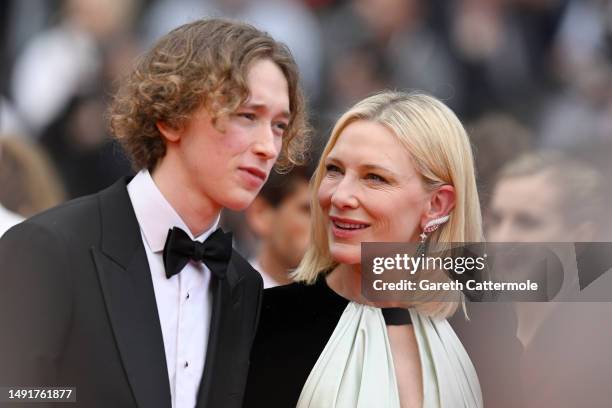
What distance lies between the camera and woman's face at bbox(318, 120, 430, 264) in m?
2.93

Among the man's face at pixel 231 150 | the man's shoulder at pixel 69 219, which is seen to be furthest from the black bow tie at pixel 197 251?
the man's shoulder at pixel 69 219

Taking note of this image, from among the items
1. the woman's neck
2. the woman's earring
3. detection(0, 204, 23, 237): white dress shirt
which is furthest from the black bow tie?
detection(0, 204, 23, 237): white dress shirt

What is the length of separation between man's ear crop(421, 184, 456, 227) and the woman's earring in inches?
0.4

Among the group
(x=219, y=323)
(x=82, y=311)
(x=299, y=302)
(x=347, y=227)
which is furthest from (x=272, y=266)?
(x=82, y=311)

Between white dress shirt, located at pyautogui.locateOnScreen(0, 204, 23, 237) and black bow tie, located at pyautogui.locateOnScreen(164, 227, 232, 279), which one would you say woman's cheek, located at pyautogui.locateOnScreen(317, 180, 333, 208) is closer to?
black bow tie, located at pyautogui.locateOnScreen(164, 227, 232, 279)

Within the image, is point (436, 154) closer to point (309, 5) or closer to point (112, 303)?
point (112, 303)

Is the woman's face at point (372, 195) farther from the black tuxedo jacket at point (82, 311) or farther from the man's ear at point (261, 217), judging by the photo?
the man's ear at point (261, 217)

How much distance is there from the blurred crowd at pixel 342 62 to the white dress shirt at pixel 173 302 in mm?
→ 2191

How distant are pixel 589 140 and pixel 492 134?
23.9 inches

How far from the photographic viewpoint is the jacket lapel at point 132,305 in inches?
93.6

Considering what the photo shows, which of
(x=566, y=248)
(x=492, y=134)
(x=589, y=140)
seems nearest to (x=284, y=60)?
(x=566, y=248)

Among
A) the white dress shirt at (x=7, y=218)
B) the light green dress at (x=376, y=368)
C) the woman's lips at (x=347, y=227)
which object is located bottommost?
the light green dress at (x=376, y=368)

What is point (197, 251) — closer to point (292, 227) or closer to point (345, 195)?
point (345, 195)

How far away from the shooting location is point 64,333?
2.31 meters
